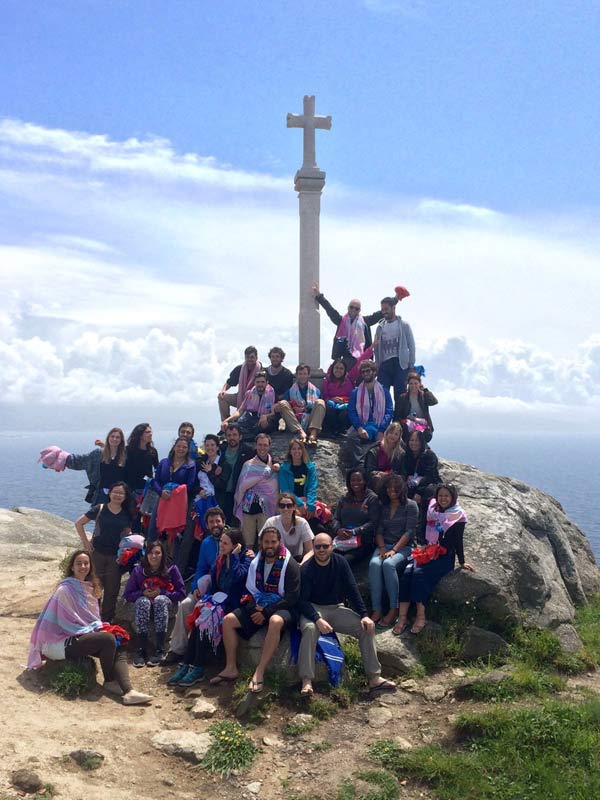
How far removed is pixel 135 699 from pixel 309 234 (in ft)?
33.6

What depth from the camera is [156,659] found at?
924 centimetres

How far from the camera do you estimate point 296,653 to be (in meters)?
8.39

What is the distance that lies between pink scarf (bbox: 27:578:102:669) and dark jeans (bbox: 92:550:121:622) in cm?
140

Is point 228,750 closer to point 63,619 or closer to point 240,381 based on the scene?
point 63,619

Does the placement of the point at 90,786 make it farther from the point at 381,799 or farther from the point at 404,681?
the point at 404,681

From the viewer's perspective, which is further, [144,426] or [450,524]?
[144,426]

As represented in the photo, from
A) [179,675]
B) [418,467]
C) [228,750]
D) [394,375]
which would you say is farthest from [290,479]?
[394,375]

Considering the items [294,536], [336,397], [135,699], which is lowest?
[135,699]

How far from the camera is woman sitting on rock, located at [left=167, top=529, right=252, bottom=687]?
867 cm

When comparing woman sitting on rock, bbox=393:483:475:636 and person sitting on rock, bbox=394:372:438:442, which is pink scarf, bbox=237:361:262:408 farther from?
woman sitting on rock, bbox=393:483:475:636

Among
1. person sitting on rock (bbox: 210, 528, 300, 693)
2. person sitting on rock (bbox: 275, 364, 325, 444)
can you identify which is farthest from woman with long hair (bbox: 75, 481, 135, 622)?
person sitting on rock (bbox: 275, 364, 325, 444)

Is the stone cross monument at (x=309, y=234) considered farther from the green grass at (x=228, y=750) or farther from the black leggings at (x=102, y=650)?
the green grass at (x=228, y=750)

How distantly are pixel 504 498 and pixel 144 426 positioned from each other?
5.93 metres

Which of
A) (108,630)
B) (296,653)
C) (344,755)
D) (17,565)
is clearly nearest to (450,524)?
(296,653)
